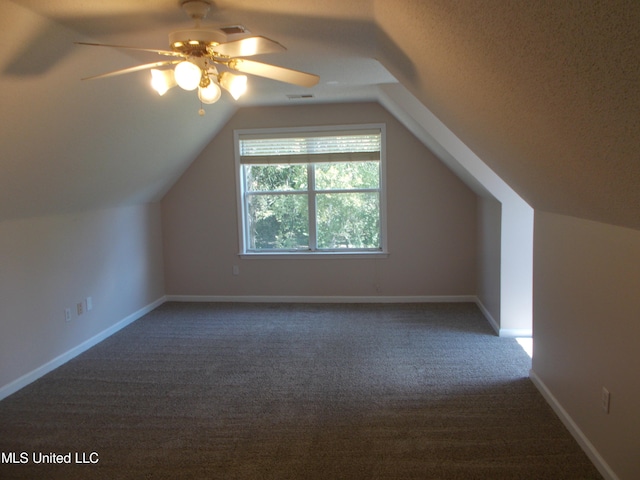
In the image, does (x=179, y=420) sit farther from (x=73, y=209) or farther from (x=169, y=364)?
(x=73, y=209)

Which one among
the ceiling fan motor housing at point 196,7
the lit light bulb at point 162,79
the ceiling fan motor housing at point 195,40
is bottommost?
the lit light bulb at point 162,79

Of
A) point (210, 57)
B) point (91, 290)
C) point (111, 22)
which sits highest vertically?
point (111, 22)

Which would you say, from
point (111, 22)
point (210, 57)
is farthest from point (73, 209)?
point (210, 57)

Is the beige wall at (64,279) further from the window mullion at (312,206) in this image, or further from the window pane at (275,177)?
the window mullion at (312,206)

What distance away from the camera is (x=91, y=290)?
4520 millimetres

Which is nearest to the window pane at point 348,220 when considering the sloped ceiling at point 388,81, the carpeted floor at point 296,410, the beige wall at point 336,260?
the beige wall at point 336,260

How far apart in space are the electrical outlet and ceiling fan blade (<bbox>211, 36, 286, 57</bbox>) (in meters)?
2.20

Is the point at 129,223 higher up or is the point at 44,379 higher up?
the point at 129,223

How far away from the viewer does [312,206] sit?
19.2 ft

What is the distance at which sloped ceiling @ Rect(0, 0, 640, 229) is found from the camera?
4.27 ft

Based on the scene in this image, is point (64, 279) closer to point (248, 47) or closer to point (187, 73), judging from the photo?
point (187, 73)

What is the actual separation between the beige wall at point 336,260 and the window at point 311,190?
127 mm

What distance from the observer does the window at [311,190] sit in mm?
5656

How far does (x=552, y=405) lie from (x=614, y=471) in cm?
78
